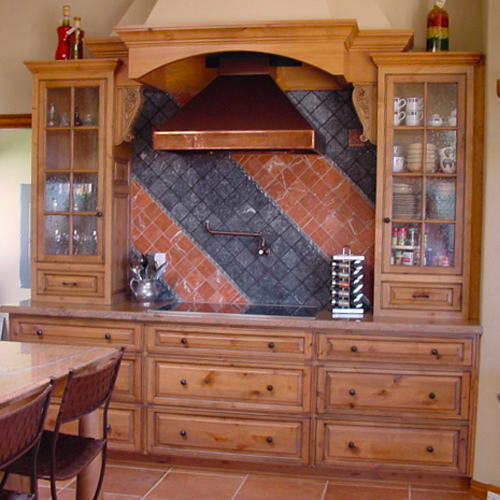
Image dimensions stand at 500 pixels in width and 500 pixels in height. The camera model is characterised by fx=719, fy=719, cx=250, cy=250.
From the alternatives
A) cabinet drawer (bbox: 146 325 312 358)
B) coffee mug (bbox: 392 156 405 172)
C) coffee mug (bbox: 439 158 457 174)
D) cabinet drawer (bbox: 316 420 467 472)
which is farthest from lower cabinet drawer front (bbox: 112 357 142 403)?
coffee mug (bbox: 439 158 457 174)

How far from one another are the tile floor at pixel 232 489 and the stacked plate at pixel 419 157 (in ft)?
5.58

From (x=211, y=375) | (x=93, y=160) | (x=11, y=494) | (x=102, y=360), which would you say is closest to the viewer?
(x=11, y=494)

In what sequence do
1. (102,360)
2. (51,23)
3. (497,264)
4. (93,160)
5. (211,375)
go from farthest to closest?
1. (51,23)
2. (93,160)
3. (211,375)
4. (497,264)
5. (102,360)

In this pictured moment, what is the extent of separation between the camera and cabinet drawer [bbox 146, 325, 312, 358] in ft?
12.5

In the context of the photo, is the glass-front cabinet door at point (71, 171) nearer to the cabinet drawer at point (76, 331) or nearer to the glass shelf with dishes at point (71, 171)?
the glass shelf with dishes at point (71, 171)

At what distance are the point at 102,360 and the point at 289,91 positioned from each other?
224cm

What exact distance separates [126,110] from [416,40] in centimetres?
174

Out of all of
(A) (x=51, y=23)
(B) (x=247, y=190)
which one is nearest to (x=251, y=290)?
(B) (x=247, y=190)

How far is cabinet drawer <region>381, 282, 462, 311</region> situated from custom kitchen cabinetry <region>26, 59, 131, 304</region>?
5.34 feet

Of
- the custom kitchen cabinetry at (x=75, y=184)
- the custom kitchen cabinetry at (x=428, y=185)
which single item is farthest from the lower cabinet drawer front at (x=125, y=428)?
the custom kitchen cabinetry at (x=428, y=185)

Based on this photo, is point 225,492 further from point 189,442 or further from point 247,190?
point 247,190

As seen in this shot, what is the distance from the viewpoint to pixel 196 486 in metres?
3.75

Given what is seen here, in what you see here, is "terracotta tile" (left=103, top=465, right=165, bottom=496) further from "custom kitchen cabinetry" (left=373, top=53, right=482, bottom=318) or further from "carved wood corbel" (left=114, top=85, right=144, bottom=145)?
"carved wood corbel" (left=114, top=85, right=144, bottom=145)

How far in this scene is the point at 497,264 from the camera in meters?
3.67
